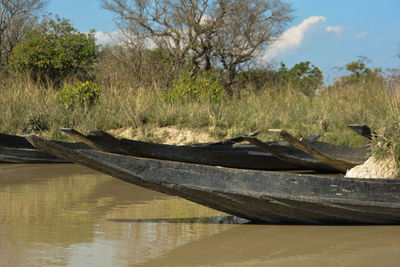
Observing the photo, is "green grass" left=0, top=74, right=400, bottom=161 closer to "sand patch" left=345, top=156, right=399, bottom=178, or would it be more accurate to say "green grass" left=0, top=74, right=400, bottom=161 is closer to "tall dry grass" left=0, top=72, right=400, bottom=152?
"tall dry grass" left=0, top=72, right=400, bottom=152

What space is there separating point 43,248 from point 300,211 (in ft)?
5.94

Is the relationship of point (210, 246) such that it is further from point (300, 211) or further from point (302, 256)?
point (300, 211)

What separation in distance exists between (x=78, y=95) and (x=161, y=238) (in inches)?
337

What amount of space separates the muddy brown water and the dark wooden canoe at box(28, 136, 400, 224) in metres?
0.14

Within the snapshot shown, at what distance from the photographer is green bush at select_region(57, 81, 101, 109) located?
37.5ft

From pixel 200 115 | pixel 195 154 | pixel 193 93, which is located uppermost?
pixel 193 93

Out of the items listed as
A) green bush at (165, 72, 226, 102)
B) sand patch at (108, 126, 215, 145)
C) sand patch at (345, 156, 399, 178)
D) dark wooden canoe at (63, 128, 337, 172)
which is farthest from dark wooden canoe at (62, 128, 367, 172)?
green bush at (165, 72, 226, 102)

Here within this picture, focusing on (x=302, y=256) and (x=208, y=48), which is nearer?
(x=302, y=256)

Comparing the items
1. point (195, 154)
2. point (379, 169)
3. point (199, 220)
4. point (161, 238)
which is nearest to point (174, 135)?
point (195, 154)

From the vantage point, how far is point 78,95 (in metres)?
11.5

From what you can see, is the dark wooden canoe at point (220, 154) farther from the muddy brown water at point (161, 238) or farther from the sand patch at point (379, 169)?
the muddy brown water at point (161, 238)

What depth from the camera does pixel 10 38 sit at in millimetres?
19734

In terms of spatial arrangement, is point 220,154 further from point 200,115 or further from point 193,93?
point 193,93

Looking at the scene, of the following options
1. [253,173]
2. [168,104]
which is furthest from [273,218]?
[168,104]
